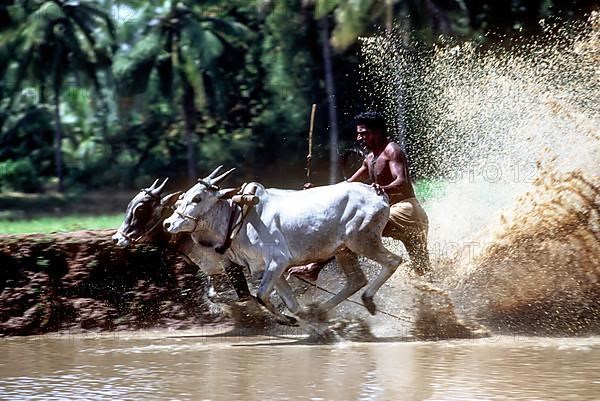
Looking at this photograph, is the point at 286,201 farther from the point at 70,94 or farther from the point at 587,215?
the point at 70,94

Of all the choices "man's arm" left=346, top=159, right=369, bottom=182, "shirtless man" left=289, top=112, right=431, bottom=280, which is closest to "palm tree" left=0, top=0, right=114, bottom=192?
"man's arm" left=346, top=159, right=369, bottom=182

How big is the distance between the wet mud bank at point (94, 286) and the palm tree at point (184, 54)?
30.4m

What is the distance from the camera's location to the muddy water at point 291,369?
25.8 ft

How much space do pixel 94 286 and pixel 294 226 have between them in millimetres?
2306

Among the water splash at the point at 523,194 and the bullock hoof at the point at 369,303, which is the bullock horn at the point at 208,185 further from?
the water splash at the point at 523,194

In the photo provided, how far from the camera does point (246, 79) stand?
43.0 m

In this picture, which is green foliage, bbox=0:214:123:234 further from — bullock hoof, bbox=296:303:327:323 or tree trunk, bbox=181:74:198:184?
bullock hoof, bbox=296:303:327:323

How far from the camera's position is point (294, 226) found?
1030cm

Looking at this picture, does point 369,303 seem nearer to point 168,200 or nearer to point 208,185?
point 208,185

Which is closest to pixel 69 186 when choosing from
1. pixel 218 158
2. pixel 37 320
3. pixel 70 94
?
pixel 70 94

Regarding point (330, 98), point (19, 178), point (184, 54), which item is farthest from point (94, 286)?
point (19, 178)

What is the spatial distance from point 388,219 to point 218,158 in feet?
101

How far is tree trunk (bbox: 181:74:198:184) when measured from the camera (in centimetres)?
4200

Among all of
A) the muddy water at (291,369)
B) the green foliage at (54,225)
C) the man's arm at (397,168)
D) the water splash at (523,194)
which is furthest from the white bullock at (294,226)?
the green foliage at (54,225)
